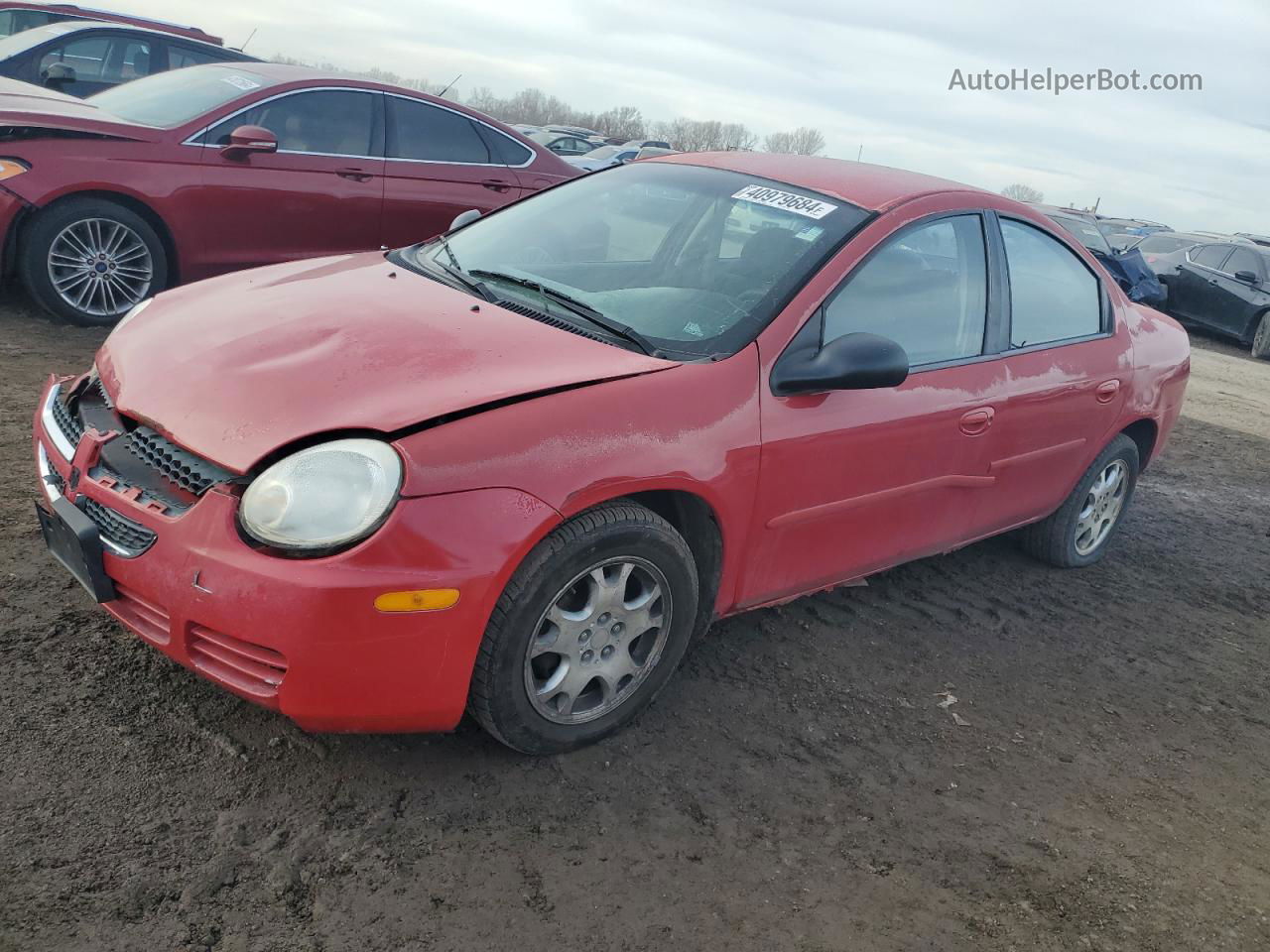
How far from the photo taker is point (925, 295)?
359cm

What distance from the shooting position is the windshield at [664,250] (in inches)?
125

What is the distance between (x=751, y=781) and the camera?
2877 millimetres

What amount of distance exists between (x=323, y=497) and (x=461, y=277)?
4.37 ft

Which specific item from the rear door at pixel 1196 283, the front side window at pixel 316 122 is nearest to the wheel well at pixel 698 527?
the front side window at pixel 316 122

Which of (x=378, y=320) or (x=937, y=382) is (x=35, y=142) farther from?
(x=937, y=382)

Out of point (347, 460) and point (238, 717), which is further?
point (238, 717)

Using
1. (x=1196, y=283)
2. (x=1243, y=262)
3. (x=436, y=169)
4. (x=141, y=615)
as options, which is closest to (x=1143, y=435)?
(x=141, y=615)

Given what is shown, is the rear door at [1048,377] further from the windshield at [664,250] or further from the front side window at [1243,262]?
the front side window at [1243,262]

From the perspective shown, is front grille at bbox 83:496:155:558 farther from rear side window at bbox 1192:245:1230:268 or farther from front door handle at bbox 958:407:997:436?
rear side window at bbox 1192:245:1230:268

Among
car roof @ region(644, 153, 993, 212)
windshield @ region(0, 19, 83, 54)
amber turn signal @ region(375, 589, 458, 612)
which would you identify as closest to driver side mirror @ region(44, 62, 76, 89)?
windshield @ region(0, 19, 83, 54)

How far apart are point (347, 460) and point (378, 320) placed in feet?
2.34

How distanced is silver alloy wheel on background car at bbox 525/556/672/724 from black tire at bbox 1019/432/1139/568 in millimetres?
2464

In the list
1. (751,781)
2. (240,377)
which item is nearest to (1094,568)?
(751,781)

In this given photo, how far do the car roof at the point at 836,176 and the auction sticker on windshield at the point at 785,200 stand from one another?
0.25 ft
